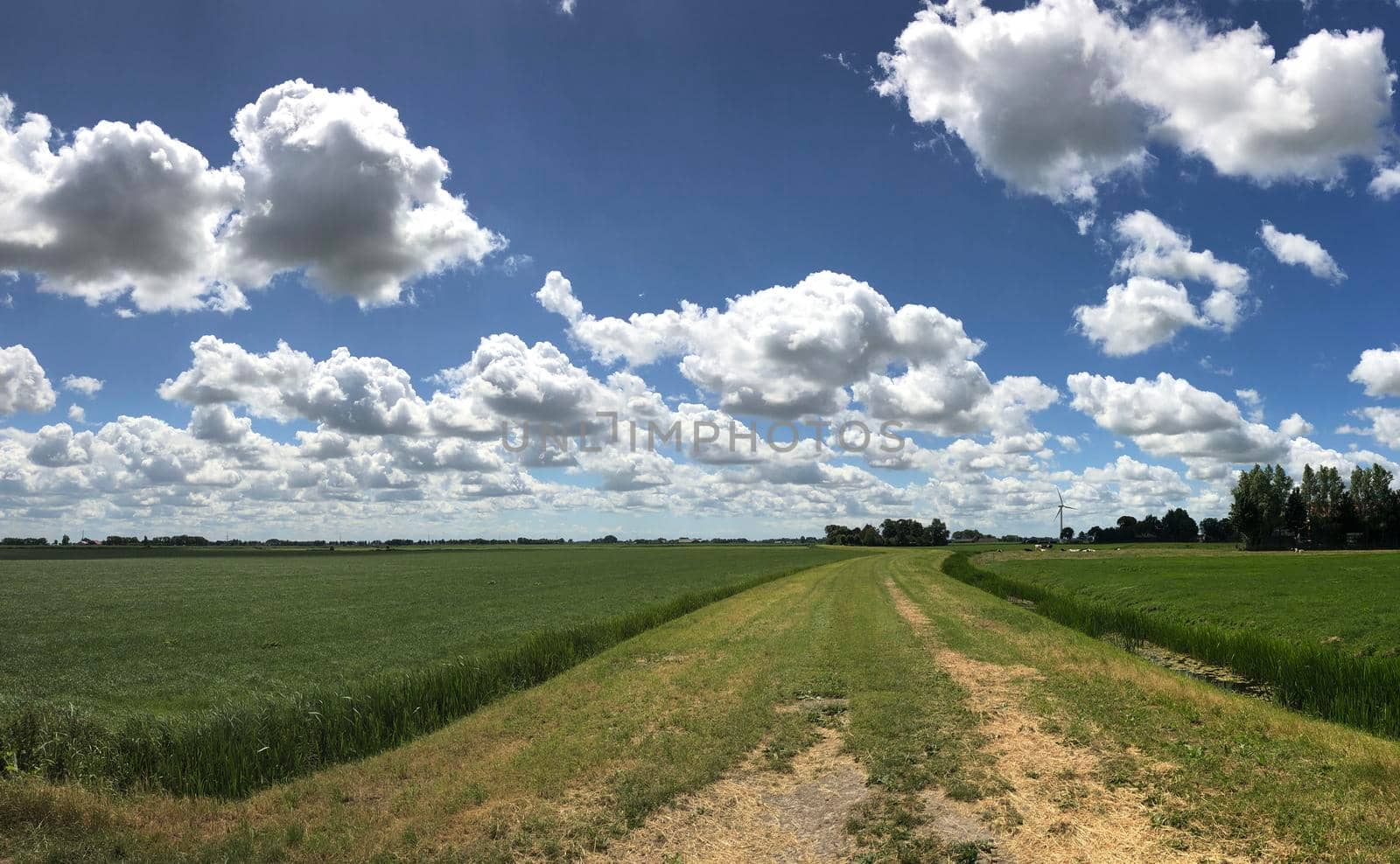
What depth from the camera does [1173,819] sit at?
792cm

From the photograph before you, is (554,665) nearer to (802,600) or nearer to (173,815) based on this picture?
(173,815)

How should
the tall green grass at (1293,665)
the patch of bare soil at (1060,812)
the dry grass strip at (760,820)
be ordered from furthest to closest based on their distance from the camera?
the tall green grass at (1293,665), the dry grass strip at (760,820), the patch of bare soil at (1060,812)

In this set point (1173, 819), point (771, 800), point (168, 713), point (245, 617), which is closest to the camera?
point (1173, 819)

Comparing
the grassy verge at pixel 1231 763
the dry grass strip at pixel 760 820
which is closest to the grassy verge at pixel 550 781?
the dry grass strip at pixel 760 820

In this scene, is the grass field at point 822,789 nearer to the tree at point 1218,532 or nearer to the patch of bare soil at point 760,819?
the patch of bare soil at point 760,819

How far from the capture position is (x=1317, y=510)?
13812cm

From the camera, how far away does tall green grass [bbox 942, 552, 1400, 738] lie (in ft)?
47.1

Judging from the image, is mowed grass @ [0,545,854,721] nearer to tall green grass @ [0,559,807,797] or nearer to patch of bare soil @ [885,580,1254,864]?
tall green grass @ [0,559,807,797]

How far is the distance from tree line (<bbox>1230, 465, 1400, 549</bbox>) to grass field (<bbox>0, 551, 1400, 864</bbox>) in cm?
15297

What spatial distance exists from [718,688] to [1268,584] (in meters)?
37.1

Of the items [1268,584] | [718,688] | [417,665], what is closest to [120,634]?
[417,665]

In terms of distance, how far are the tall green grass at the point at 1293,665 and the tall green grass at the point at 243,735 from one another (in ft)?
59.0

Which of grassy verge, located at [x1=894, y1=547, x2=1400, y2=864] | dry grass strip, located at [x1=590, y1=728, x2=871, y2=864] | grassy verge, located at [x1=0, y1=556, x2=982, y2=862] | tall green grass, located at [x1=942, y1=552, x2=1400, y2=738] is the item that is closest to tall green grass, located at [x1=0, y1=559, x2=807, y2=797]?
grassy verge, located at [x1=0, y1=556, x2=982, y2=862]

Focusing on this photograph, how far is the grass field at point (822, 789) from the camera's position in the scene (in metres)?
7.76
